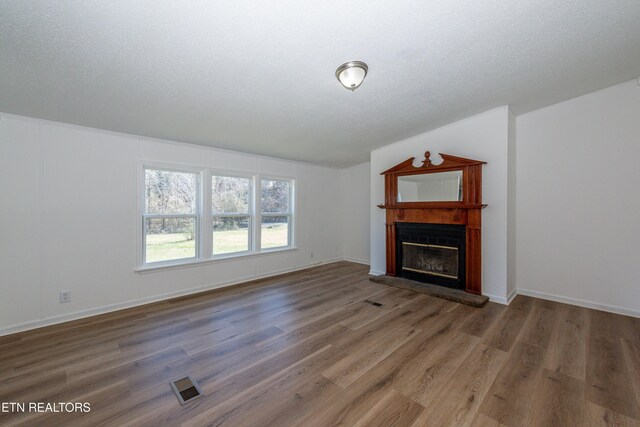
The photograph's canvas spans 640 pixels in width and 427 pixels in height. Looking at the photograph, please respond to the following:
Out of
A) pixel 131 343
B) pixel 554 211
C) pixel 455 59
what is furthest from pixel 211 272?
pixel 554 211

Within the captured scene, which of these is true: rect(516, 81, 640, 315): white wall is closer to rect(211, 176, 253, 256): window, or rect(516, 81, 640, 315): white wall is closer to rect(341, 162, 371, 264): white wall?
rect(341, 162, 371, 264): white wall

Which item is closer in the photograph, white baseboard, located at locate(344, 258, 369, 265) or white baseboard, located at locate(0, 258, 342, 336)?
white baseboard, located at locate(0, 258, 342, 336)

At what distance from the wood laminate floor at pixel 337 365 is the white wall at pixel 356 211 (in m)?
2.82

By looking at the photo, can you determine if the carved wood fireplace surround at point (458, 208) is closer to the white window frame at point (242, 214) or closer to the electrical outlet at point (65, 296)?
the white window frame at point (242, 214)

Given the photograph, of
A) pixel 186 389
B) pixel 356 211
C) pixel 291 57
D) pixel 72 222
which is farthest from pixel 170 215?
pixel 356 211

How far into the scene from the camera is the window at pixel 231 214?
4363mm

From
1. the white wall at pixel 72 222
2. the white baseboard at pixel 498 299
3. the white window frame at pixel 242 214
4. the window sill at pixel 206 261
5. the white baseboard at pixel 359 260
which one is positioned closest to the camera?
the white wall at pixel 72 222

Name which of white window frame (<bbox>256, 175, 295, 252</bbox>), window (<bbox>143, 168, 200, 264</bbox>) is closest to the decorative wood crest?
white window frame (<bbox>256, 175, 295, 252</bbox>)

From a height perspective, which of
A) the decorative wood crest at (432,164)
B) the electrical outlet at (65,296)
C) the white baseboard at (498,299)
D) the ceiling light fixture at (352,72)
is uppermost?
the ceiling light fixture at (352,72)

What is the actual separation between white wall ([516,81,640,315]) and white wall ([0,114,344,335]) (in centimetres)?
500

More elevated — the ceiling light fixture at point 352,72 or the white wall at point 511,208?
the ceiling light fixture at point 352,72

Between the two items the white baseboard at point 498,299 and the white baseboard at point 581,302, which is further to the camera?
the white baseboard at point 498,299

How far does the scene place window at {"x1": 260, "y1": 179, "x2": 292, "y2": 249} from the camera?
503 centimetres

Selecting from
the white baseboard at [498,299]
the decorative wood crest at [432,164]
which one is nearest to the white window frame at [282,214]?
the decorative wood crest at [432,164]
